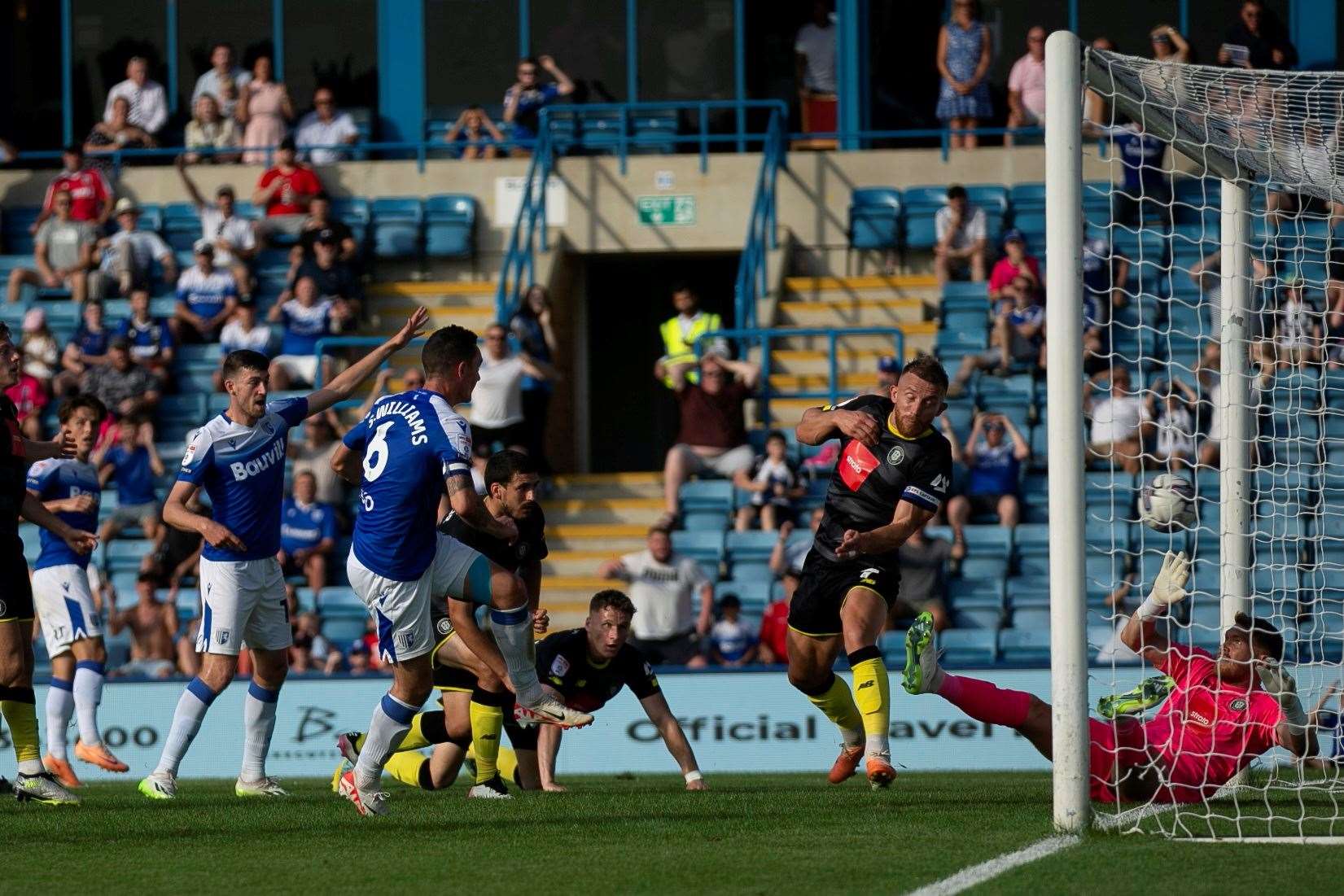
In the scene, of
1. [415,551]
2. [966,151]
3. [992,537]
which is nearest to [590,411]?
[966,151]

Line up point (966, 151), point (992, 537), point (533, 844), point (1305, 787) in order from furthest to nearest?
point (966, 151), point (992, 537), point (1305, 787), point (533, 844)

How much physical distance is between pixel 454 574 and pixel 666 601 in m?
6.88

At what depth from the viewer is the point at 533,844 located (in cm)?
747

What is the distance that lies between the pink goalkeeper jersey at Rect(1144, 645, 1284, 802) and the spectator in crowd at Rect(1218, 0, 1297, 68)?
41.6ft

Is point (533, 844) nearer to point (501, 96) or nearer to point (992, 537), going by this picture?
point (992, 537)

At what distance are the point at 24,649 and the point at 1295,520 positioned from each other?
8597 mm

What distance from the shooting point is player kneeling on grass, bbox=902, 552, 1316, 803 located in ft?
27.7

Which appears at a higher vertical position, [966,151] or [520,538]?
[966,151]

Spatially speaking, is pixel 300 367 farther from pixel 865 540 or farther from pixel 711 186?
pixel 865 540

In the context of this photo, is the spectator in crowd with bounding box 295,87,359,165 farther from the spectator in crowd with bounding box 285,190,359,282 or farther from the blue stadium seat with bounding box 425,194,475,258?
the spectator in crowd with bounding box 285,190,359,282

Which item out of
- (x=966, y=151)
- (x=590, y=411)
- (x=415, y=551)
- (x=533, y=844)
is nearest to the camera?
(x=533, y=844)

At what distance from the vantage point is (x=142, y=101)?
22953 mm

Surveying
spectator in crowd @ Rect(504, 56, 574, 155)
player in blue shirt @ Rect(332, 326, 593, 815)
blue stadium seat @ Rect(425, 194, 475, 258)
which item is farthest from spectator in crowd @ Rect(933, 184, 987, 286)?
player in blue shirt @ Rect(332, 326, 593, 815)

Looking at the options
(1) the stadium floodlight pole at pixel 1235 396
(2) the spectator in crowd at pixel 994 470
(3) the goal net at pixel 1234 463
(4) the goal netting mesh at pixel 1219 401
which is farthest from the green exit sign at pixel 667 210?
(1) the stadium floodlight pole at pixel 1235 396
